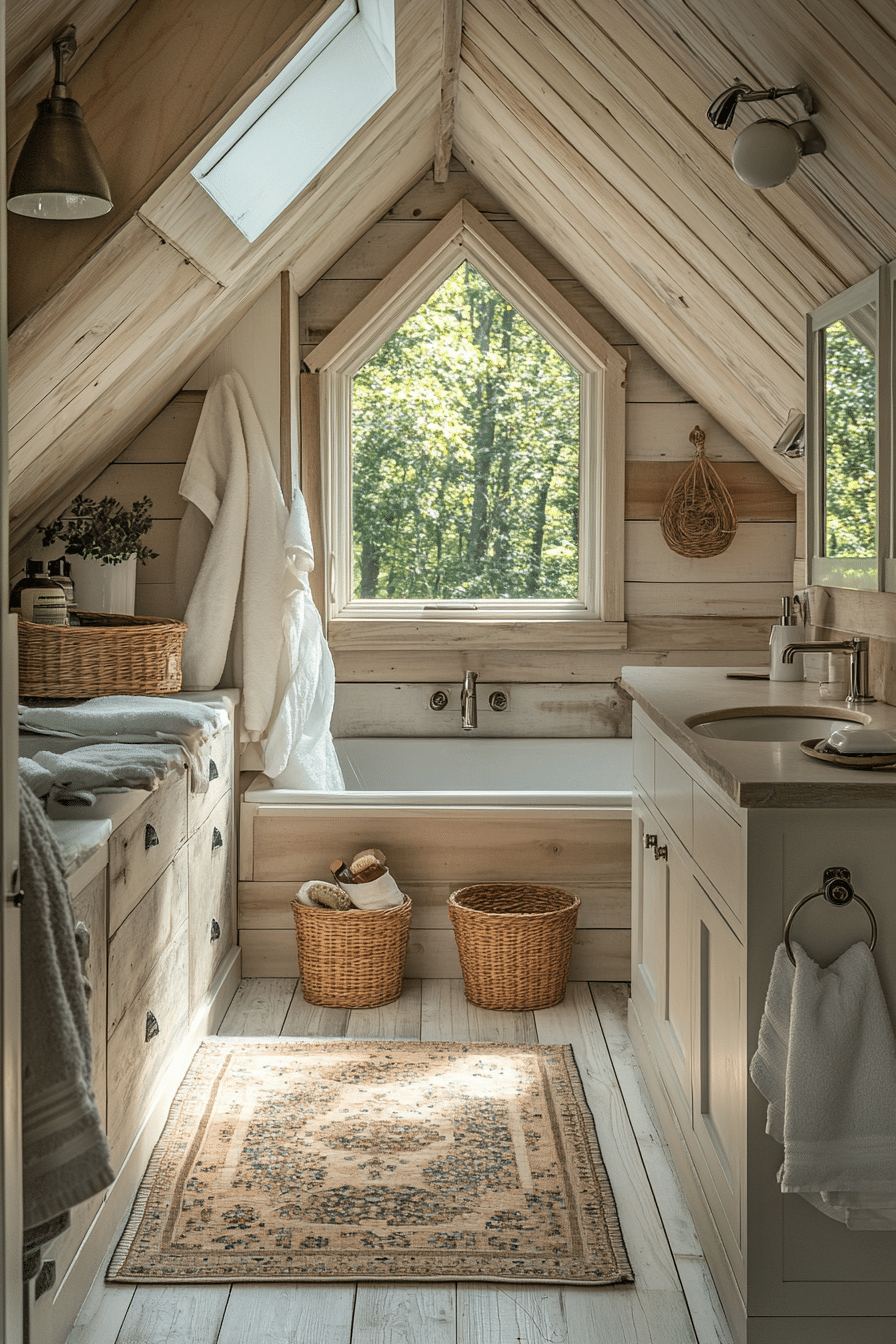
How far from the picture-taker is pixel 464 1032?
2918 millimetres

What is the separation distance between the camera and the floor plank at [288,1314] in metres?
1.75

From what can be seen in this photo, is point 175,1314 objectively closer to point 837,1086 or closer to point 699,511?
point 837,1086

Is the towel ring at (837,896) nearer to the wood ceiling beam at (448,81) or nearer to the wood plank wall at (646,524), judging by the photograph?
the wood ceiling beam at (448,81)

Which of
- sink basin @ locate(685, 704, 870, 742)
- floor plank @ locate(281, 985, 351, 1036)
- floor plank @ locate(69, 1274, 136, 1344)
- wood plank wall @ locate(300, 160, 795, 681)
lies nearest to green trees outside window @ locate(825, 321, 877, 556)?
sink basin @ locate(685, 704, 870, 742)

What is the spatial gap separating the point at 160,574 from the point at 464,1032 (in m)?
1.64

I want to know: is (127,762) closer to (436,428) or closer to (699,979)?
(699,979)

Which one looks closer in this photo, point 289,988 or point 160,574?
point 289,988

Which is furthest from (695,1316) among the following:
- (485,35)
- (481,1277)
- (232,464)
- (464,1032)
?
(485,35)

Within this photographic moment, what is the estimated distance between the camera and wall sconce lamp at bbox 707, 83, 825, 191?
192 cm

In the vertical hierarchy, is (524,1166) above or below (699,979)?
below

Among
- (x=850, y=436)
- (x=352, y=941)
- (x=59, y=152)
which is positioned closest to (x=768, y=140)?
(x=850, y=436)

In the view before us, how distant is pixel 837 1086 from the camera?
151 centimetres

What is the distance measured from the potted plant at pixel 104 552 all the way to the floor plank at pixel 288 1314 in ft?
6.31

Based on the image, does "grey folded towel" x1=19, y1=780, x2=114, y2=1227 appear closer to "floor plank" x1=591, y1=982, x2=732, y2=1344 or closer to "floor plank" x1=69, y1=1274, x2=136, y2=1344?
"floor plank" x1=69, y1=1274, x2=136, y2=1344
